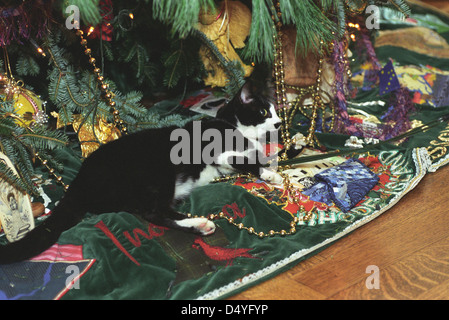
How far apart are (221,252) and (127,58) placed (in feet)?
2.24

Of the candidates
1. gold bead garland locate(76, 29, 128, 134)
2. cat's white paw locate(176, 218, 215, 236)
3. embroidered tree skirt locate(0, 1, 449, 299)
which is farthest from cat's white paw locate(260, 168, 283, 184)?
gold bead garland locate(76, 29, 128, 134)

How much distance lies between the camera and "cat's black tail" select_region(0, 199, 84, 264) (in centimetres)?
96

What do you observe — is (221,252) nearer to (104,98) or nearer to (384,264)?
(384,264)

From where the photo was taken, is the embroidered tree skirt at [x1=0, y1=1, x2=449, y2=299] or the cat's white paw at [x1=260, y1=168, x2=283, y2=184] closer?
the embroidered tree skirt at [x1=0, y1=1, x2=449, y2=299]

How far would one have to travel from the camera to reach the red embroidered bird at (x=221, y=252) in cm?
102

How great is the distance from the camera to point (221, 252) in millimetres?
1031

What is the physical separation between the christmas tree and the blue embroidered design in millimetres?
227

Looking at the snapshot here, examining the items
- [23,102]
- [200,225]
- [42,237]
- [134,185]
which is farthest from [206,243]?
[23,102]

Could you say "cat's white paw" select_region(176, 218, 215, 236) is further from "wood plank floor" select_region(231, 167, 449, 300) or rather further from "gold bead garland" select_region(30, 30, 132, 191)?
"gold bead garland" select_region(30, 30, 132, 191)

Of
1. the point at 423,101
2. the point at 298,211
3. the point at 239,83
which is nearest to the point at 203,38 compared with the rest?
the point at 239,83

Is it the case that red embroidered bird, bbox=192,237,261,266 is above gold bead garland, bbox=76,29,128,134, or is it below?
below

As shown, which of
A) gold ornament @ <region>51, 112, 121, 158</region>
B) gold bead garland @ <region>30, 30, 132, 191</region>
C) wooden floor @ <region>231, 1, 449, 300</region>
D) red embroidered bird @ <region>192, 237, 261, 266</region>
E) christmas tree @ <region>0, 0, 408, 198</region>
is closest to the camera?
wooden floor @ <region>231, 1, 449, 300</region>

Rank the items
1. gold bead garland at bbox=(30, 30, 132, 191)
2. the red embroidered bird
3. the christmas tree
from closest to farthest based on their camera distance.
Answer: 1. the red embroidered bird
2. the christmas tree
3. gold bead garland at bbox=(30, 30, 132, 191)
